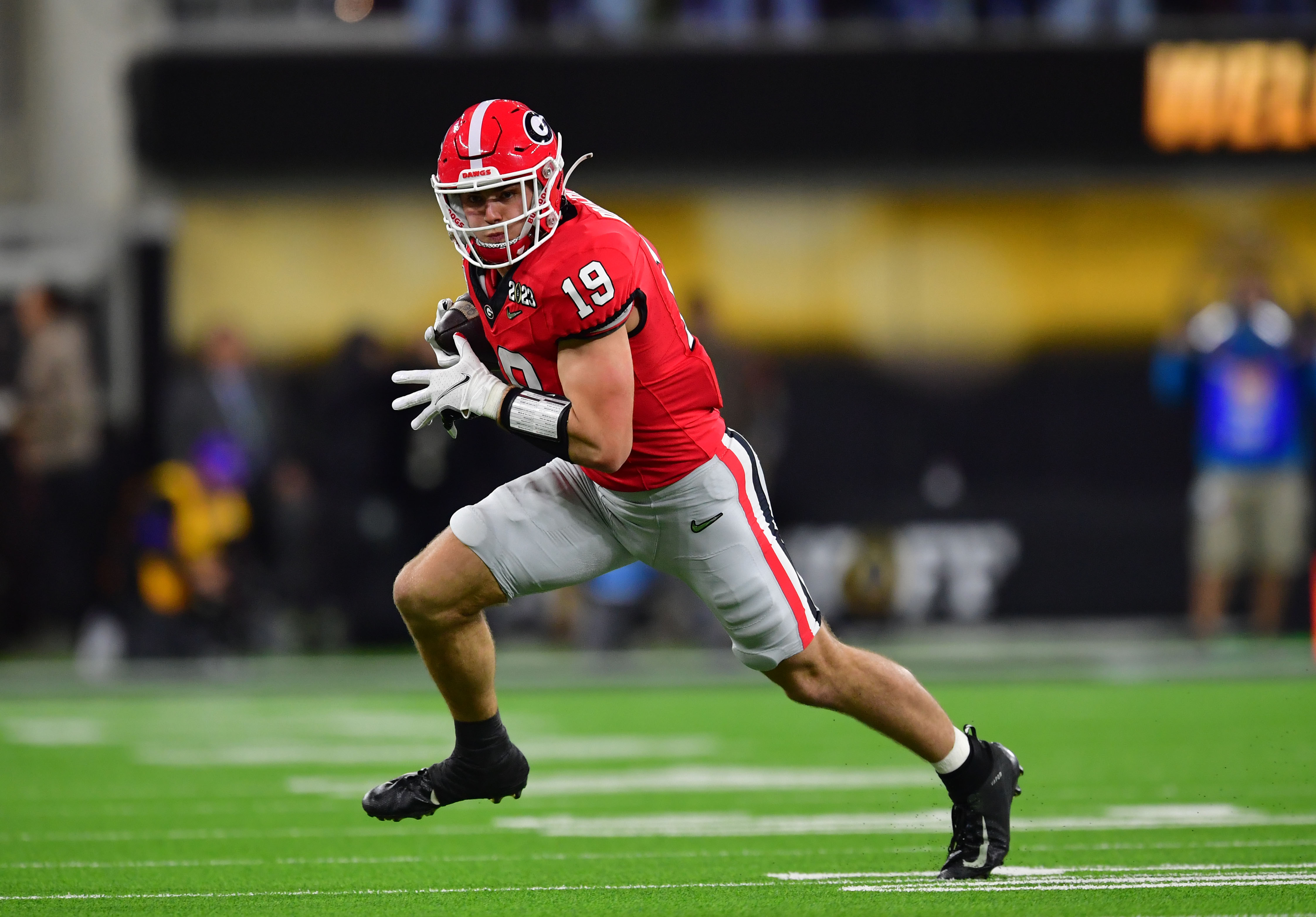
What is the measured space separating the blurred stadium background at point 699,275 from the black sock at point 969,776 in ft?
20.8

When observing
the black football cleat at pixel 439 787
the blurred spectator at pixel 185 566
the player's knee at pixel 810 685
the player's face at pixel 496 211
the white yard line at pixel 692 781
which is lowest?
the blurred spectator at pixel 185 566

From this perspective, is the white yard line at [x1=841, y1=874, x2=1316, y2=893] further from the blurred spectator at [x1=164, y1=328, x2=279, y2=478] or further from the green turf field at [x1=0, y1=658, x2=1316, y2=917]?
the blurred spectator at [x1=164, y1=328, x2=279, y2=478]

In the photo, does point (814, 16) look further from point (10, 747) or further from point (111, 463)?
point (10, 747)

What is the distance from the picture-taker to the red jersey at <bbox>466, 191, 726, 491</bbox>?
4508mm

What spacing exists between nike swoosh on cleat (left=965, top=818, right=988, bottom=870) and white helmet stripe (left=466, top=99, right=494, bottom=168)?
6.28ft

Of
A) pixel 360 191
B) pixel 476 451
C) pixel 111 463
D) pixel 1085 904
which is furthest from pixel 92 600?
pixel 1085 904

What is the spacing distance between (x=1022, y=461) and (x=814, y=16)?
10.8ft

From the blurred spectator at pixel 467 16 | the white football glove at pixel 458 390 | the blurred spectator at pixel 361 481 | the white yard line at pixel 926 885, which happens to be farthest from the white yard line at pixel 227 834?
the blurred spectator at pixel 467 16

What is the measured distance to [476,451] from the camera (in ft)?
38.3

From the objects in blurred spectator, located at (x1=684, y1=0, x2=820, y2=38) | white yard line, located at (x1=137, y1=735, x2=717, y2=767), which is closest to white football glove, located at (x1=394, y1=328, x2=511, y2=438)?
white yard line, located at (x1=137, y1=735, x2=717, y2=767)

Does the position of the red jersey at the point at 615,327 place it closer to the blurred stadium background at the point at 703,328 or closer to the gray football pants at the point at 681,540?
the gray football pants at the point at 681,540

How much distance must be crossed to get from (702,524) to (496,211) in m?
0.86

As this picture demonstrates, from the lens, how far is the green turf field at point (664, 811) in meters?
4.54

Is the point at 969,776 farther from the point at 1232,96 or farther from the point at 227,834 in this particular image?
the point at 1232,96
